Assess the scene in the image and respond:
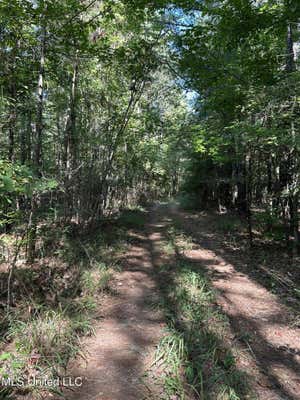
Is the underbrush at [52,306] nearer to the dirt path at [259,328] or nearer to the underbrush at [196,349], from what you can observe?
the underbrush at [196,349]

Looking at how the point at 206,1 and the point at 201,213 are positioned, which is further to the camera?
the point at 201,213

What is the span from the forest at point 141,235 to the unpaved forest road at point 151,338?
0.07ft

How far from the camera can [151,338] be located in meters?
3.64

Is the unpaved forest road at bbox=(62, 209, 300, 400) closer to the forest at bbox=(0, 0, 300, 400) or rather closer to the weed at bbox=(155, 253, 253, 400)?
the forest at bbox=(0, 0, 300, 400)

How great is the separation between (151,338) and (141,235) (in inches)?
201

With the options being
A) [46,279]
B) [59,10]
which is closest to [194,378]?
[46,279]

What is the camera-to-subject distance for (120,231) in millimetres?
8477

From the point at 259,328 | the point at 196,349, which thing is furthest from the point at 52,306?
the point at 259,328

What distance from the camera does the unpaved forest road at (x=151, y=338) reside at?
2.88 meters

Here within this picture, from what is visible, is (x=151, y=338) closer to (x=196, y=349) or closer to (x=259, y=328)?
(x=196, y=349)

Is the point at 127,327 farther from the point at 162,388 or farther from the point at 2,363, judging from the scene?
the point at 2,363

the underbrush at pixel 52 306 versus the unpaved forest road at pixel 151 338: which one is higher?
the underbrush at pixel 52 306

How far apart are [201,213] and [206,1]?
8.40m

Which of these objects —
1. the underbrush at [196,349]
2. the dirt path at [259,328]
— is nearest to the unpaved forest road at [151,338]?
the dirt path at [259,328]
